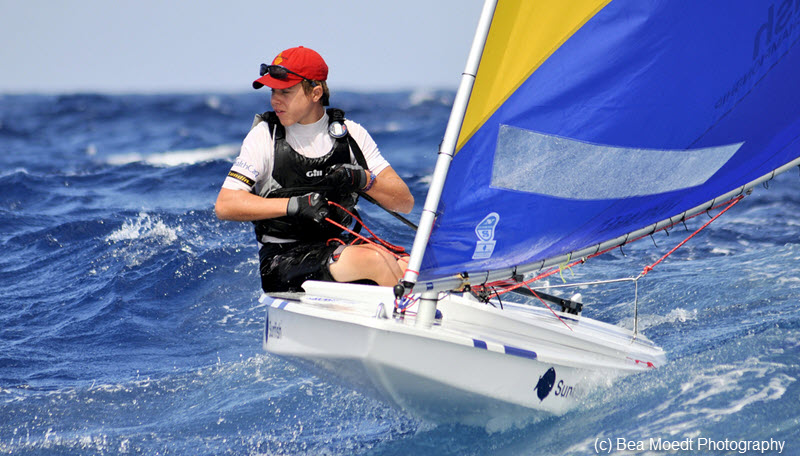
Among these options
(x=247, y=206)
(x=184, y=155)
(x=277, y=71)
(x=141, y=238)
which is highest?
(x=184, y=155)

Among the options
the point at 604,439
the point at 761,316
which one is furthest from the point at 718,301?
the point at 604,439

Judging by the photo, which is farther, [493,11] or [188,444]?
[188,444]

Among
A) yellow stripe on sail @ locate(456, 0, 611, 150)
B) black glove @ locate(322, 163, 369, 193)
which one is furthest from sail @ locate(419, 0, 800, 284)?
black glove @ locate(322, 163, 369, 193)

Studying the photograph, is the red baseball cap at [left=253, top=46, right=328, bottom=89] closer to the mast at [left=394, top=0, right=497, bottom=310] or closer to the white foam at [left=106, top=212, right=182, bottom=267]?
the mast at [left=394, top=0, right=497, bottom=310]

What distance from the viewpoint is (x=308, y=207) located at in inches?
130

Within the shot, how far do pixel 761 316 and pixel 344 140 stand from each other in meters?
2.88

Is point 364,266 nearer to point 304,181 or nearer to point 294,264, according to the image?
point 294,264

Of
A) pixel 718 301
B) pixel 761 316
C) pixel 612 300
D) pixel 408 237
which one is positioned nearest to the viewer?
pixel 761 316

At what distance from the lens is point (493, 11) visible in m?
2.88

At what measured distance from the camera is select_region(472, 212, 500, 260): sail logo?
121 inches

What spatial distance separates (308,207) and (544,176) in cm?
97

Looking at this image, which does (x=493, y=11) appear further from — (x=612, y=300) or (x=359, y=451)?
(x=612, y=300)

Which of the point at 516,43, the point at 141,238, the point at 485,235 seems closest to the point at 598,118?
the point at 516,43

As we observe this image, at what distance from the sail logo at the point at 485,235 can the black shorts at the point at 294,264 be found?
0.79m
